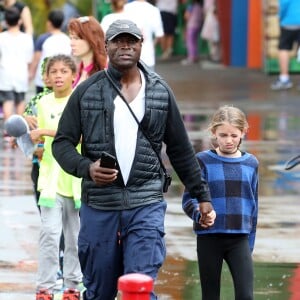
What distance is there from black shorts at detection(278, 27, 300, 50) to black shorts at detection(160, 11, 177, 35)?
543 cm

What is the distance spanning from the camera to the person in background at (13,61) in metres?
15.9

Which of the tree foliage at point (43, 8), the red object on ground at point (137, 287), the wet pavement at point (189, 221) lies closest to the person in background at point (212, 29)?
the tree foliage at point (43, 8)

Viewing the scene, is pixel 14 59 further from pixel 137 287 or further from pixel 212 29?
pixel 137 287

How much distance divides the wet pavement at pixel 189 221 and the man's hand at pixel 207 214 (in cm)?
158

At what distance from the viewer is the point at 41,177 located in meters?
8.04

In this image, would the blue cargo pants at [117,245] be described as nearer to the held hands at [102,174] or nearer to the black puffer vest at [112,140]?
the black puffer vest at [112,140]

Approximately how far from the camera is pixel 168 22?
25.4 meters

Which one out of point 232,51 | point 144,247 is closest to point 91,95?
point 144,247

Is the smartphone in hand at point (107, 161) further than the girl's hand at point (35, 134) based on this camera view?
No

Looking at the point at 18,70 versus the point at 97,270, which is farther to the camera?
the point at 18,70

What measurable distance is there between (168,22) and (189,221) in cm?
1517

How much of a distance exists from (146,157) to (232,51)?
17465 mm

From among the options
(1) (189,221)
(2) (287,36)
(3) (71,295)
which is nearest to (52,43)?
(1) (189,221)

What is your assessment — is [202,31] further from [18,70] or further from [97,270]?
[97,270]
